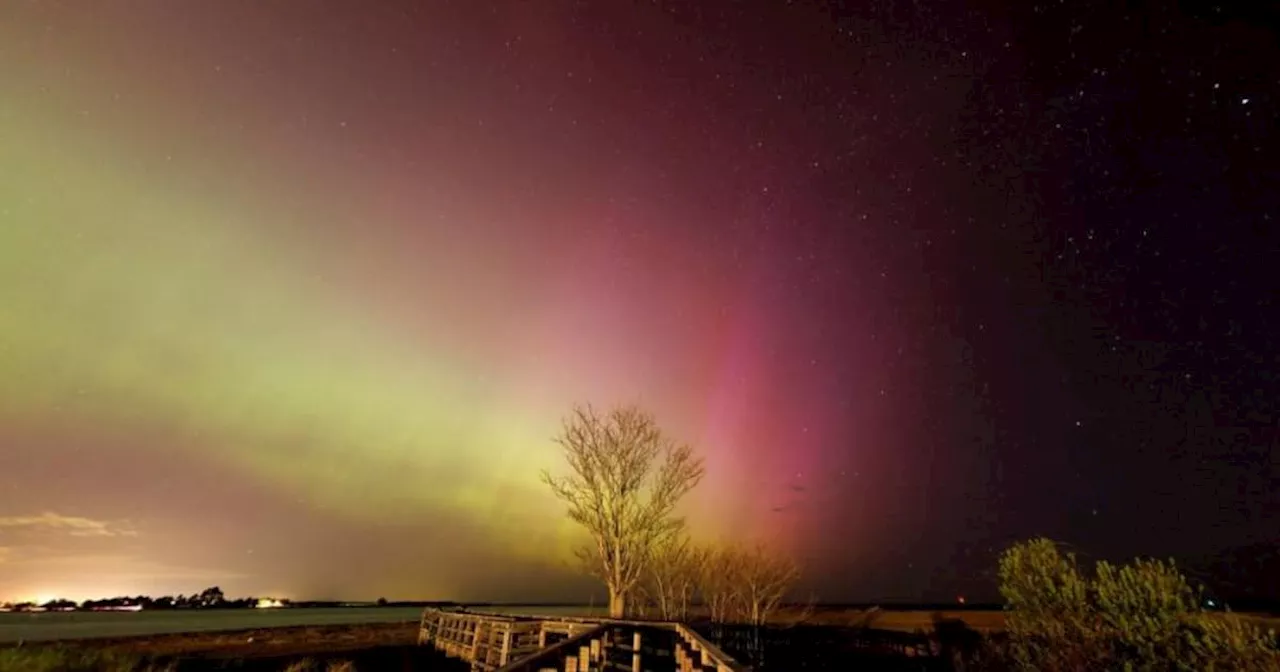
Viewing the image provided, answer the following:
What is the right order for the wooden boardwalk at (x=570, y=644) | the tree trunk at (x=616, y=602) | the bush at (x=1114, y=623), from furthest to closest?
the tree trunk at (x=616, y=602) → the bush at (x=1114, y=623) → the wooden boardwalk at (x=570, y=644)

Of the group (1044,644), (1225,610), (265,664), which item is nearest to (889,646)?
(1044,644)

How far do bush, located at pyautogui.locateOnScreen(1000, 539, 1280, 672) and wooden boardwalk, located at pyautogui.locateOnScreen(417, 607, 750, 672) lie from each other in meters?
12.3

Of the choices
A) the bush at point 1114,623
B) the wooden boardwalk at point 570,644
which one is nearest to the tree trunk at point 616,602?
the wooden boardwalk at point 570,644

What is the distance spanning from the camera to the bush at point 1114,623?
14.6 meters

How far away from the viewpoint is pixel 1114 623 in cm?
1809

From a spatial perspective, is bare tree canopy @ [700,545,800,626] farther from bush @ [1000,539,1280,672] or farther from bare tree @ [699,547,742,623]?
bush @ [1000,539,1280,672]

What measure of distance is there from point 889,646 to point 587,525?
22.3 metres

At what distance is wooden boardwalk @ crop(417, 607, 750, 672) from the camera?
5.83 meters

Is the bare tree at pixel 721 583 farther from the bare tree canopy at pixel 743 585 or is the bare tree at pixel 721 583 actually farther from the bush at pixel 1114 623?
the bush at pixel 1114 623

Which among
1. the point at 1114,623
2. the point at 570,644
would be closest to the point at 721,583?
the point at 1114,623

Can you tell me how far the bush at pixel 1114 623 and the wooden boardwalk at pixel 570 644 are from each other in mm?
12271

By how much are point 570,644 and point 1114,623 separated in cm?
1997

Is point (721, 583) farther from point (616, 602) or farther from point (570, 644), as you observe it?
point (570, 644)

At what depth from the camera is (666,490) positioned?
26.2 m
